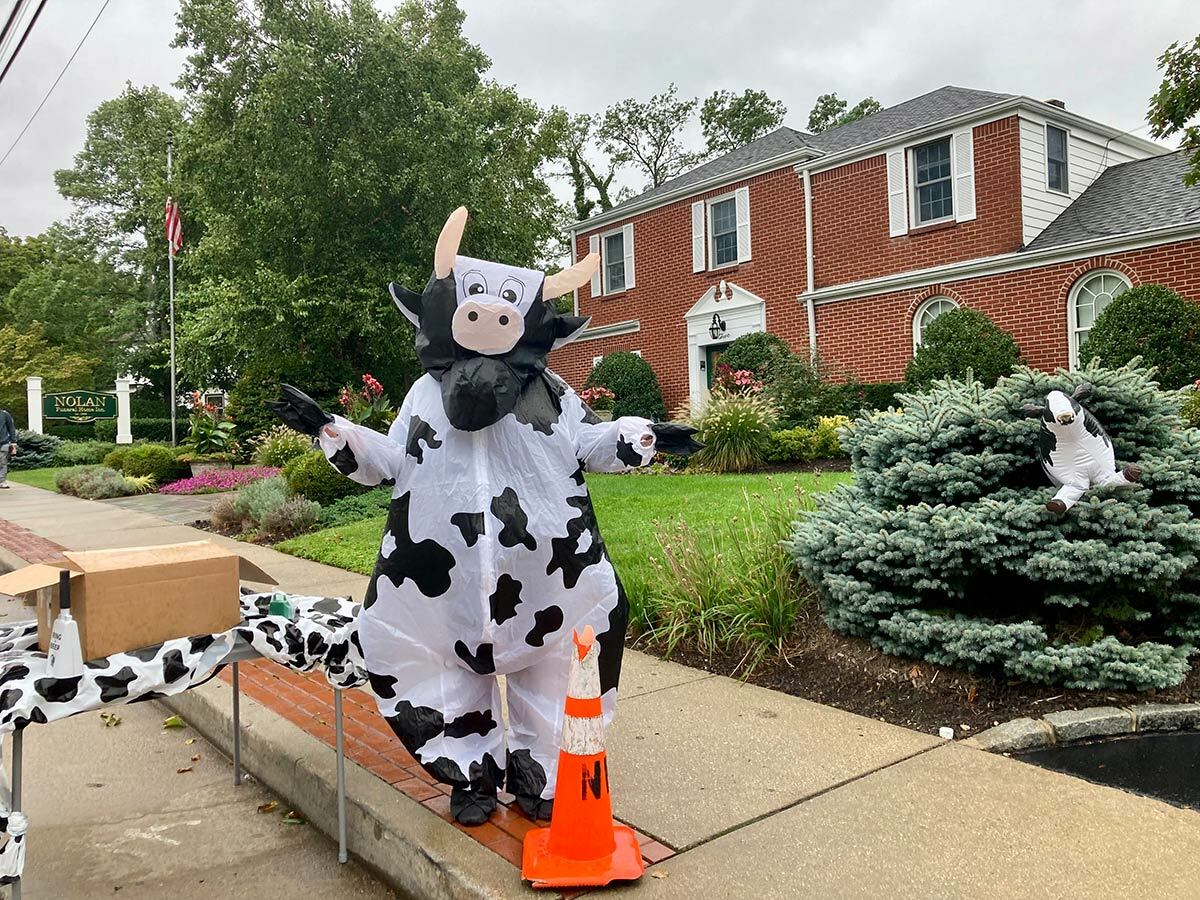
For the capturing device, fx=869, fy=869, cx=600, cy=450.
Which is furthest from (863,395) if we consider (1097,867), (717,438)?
(1097,867)

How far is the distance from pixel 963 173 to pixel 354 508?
1143 centimetres

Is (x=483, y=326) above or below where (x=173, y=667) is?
above

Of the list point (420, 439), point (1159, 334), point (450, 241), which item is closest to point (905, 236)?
point (1159, 334)

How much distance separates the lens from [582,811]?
242 cm

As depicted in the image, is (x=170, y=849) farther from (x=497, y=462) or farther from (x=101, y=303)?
(x=101, y=303)

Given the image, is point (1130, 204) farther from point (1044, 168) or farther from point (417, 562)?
point (417, 562)

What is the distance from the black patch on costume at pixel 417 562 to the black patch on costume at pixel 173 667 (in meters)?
0.66

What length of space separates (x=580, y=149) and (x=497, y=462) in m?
35.3

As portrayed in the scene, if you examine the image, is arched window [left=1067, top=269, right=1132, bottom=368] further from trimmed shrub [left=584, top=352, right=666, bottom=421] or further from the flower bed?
the flower bed

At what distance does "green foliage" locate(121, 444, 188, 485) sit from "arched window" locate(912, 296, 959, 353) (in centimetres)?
1425

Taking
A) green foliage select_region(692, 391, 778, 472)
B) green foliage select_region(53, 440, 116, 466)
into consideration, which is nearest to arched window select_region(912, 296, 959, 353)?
green foliage select_region(692, 391, 778, 472)

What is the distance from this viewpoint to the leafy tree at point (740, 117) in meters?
36.2

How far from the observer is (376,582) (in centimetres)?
271

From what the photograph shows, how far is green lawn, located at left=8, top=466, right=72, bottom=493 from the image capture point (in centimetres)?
1845
